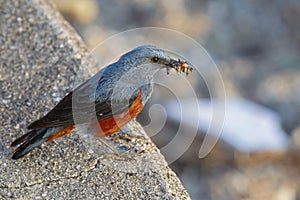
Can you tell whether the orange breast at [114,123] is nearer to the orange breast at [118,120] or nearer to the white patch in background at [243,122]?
the orange breast at [118,120]

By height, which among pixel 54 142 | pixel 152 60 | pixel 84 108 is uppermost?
pixel 152 60

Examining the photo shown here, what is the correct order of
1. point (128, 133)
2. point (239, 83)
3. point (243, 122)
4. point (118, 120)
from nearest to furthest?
1. point (118, 120)
2. point (128, 133)
3. point (243, 122)
4. point (239, 83)

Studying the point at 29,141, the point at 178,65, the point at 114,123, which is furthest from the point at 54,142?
the point at 178,65

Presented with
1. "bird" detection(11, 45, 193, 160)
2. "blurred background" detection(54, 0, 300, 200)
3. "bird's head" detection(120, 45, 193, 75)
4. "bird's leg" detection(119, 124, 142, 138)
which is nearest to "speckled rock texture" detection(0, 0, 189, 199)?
"bird's leg" detection(119, 124, 142, 138)

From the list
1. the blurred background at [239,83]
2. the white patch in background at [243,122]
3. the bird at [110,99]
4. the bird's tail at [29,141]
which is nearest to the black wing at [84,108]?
the bird at [110,99]

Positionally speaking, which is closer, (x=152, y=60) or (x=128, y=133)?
(x=152, y=60)

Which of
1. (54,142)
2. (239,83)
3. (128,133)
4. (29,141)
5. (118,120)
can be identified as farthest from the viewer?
(239,83)

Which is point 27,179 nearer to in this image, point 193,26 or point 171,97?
point 171,97

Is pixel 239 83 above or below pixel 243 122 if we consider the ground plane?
above

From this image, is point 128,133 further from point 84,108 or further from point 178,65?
point 178,65
